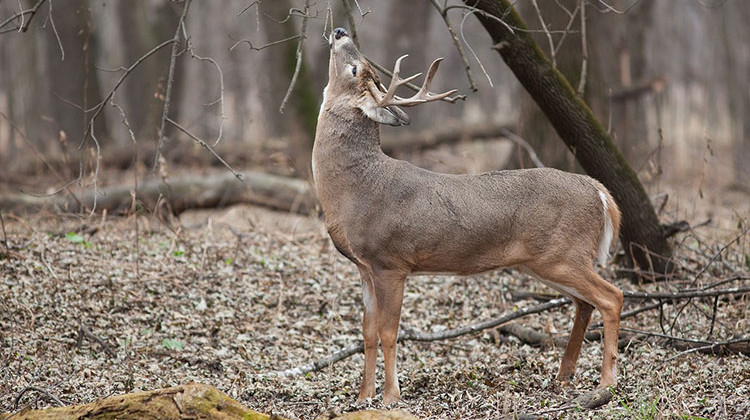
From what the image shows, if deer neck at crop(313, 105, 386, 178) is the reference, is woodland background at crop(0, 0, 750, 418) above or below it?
below

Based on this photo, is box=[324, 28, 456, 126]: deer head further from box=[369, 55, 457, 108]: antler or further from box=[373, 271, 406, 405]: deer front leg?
box=[373, 271, 406, 405]: deer front leg

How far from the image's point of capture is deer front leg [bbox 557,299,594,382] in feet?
18.5

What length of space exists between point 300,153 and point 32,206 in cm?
452

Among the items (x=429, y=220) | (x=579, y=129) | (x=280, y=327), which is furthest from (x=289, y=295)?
(x=579, y=129)

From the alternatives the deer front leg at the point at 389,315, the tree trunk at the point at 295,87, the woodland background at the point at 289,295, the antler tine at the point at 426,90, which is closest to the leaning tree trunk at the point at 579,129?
the woodland background at the point at 289,295

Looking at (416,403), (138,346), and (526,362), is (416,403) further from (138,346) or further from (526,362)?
(138,346)

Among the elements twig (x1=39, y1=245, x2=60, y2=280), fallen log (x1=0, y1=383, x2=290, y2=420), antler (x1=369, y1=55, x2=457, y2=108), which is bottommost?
twig (x1=39, y1=245, x2=60, y2=280)

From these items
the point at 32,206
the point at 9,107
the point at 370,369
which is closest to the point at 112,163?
the point at 32,206

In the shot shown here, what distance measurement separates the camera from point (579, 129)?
674 cm

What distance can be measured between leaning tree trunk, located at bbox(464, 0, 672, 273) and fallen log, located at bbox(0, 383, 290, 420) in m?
3.51

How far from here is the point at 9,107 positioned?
18484 mm

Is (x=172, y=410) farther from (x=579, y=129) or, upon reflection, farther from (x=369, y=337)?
(x=579, y=129)

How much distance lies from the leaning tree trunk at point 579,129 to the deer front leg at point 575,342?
162cm

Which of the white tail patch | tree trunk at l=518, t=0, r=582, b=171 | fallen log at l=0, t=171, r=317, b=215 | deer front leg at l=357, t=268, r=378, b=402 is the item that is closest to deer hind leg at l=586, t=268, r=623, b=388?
the white tail patch
